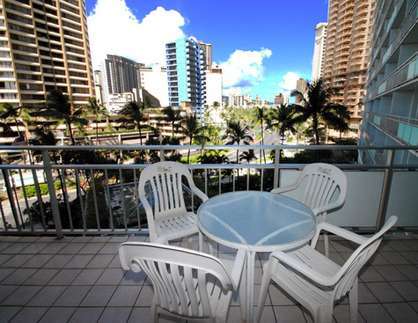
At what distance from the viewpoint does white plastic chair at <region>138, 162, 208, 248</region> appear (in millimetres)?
1901

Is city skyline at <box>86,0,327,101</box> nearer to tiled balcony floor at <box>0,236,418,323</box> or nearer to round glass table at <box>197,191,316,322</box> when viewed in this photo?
round glass table at <box>197,191,316,322</box>

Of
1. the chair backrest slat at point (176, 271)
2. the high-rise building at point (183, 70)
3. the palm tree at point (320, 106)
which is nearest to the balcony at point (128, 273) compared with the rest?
the chair backrest slat at point (176, 271)

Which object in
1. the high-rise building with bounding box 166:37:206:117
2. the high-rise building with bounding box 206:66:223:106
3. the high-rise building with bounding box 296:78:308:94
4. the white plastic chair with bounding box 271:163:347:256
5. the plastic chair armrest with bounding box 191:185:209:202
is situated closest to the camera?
the white plastic chair with bounding box 271:163:347:256

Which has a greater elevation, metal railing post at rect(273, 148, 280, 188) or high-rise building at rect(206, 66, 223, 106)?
high-rise building at rect(206, 66, 223, 106)

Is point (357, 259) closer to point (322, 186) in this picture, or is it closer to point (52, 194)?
point (322, 186)

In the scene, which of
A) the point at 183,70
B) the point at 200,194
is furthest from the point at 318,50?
the point at 200,194

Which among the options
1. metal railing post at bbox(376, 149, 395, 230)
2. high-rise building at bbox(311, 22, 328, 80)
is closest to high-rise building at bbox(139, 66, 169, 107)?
high-rise building at bbox(311, 22, 328, 80)

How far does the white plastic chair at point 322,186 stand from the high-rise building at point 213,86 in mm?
68171

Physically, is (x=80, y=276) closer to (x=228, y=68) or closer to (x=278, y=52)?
(x=278, y=52)

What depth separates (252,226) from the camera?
140cm

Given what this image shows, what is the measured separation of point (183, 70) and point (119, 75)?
986 inches

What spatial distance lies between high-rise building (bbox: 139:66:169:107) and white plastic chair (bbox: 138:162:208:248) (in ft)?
191

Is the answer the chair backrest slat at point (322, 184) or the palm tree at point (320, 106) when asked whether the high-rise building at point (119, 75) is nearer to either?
the palm tree at point (320, 106)

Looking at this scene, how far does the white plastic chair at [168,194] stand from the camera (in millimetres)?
1901
